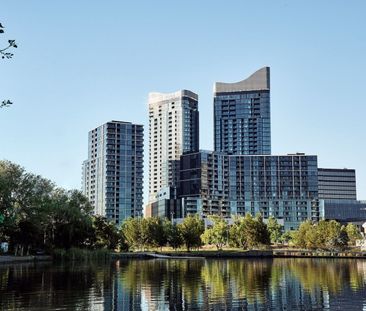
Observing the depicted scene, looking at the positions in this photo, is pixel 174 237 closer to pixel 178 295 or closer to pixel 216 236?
pixel 216 236

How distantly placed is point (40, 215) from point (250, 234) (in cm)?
7791

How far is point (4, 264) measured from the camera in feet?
290

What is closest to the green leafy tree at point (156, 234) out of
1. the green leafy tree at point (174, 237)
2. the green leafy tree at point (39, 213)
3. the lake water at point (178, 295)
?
the green leafy tree at point (174, 237)

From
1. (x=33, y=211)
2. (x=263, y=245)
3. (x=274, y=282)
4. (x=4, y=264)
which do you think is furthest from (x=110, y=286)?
(x=263, y=245)

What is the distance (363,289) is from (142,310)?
919 inches

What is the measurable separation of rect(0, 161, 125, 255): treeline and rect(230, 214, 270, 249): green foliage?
52.1 metres

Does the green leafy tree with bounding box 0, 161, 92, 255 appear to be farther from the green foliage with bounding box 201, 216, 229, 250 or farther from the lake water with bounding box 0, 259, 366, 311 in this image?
the green foliage with bounding box 201, 216, 229, 250

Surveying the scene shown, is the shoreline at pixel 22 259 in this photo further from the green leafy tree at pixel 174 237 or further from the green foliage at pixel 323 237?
the green foliage at pixel 323 237

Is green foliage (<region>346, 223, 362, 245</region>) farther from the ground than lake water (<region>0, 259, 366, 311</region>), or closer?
farther from the ground

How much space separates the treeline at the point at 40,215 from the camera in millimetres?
98062

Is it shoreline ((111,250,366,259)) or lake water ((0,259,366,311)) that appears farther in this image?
shoreline ((111,250,366,259))

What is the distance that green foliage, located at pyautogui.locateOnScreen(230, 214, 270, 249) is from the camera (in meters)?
163

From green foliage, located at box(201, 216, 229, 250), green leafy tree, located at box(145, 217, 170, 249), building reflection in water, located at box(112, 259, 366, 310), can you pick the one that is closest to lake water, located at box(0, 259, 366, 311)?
building reflection in water, located at box(112, 259, 366, 310)

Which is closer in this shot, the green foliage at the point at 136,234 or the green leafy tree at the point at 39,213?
the green leafy tree at the point at 39,213
